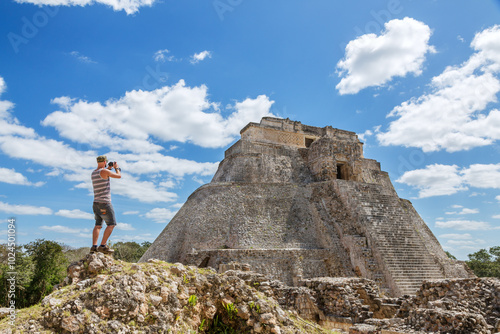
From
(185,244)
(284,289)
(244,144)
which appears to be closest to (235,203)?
(185,244)

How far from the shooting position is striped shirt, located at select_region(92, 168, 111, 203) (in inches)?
202

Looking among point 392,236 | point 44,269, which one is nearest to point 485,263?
point 392,236

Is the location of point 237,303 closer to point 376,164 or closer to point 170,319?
point 170,319

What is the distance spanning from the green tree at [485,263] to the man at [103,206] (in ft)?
120

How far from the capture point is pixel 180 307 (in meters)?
4.69

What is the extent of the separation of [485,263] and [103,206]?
40.2 metres

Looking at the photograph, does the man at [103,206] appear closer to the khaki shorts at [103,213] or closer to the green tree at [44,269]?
the khaki shorts at [103,213]

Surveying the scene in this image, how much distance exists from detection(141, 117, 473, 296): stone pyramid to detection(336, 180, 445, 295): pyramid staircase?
0.05 metres

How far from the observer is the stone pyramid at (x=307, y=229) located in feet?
47.3

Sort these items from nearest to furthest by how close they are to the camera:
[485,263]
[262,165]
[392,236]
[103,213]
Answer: [103,213], [392,236], [262,165], [485,263]

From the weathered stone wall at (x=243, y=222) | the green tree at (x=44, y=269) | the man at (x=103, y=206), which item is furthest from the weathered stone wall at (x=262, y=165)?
the man at (x=103, y=206)

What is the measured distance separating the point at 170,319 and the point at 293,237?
40.4 ft

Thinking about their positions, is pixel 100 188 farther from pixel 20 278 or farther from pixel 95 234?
pixel 20 278

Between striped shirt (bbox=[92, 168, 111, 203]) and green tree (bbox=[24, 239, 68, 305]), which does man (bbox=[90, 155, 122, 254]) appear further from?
green tree (bbox=[24, 239, 68, 305])
